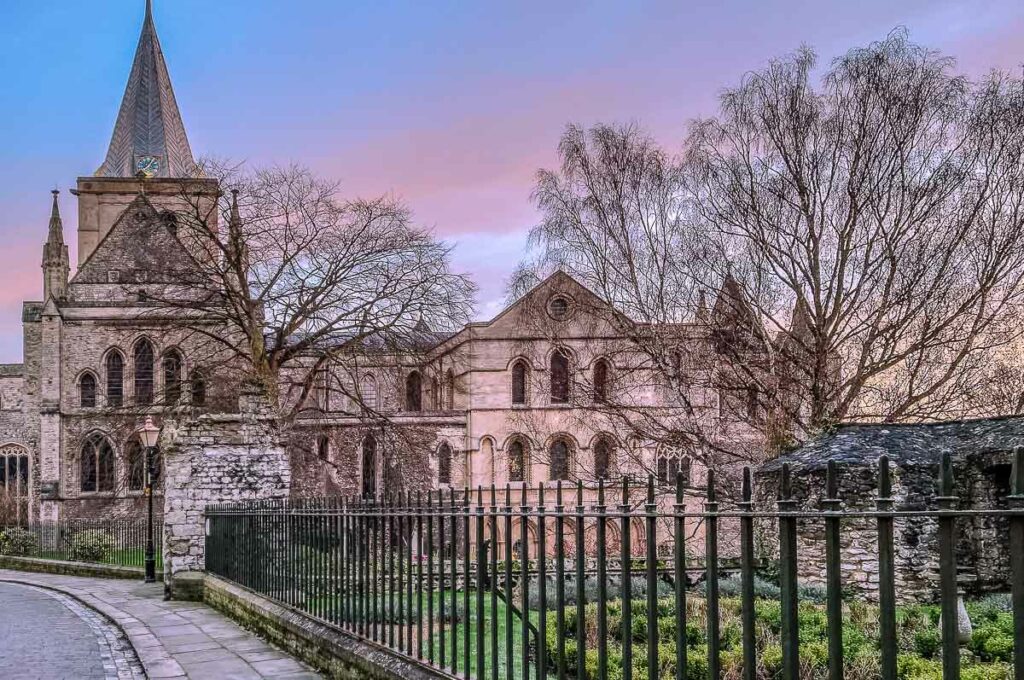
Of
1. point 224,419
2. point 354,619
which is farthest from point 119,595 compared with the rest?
point 354,619

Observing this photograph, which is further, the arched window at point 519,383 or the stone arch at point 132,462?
the arched window at point 519,383

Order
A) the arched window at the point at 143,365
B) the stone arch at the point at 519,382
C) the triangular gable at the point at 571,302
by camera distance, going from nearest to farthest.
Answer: the triangular gable at the point at 571,302
the stone arch at the point at 519,382
the arched window at the point at 143,365

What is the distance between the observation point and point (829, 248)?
69.6ft

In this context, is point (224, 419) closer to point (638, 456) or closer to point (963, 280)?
point (638, 456)

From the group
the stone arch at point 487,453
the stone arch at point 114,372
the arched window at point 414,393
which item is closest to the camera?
the stone arch at point 487,453

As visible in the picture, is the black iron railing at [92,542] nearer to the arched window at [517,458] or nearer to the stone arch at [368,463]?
the stone arch at [368,463]

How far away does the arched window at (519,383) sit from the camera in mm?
Answer: 42969

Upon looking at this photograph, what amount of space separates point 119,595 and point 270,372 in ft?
32.4

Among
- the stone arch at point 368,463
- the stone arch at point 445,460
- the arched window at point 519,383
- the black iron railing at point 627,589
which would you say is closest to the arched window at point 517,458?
the arched window at point 519,383

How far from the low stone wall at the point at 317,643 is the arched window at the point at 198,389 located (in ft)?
52.9

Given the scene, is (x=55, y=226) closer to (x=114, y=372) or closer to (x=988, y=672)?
(x=114, y=372)

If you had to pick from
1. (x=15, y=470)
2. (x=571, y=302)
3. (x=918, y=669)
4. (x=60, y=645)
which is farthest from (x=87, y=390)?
(x=918, y=669)

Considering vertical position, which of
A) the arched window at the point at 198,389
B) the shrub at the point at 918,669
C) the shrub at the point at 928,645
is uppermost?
the arched window at the point at 198,389

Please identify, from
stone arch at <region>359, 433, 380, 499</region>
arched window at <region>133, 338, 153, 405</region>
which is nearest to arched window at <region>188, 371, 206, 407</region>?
stone arch at <region>359, 433, 380, 499</region>
